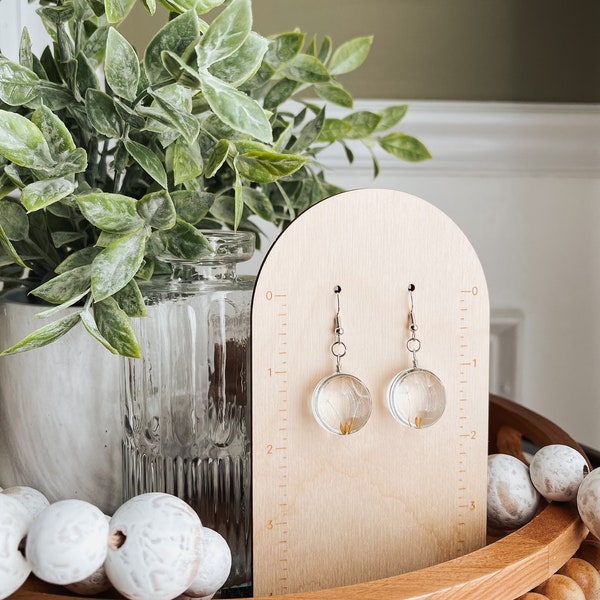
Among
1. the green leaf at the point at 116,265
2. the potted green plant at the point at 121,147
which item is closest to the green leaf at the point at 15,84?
the potted green plant at the point at 121,147

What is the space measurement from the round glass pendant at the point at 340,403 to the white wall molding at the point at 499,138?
0.55 metres

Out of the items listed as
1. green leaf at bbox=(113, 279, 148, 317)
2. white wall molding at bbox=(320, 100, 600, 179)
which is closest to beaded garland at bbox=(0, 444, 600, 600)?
green leaf at bbox=(113, 279, 148, 317)

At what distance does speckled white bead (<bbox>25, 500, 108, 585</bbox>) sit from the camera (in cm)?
33

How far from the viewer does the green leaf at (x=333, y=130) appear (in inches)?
23.0

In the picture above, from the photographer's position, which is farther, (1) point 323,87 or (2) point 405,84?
(2) point 405,84

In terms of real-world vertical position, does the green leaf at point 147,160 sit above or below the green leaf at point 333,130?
below

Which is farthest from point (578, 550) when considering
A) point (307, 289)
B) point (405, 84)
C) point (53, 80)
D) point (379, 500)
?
point (405, 84)

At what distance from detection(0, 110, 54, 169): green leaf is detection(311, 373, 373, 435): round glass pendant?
20 centimetres

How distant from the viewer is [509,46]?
0.91 meters

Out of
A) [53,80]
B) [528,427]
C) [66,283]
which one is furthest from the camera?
[528,427]

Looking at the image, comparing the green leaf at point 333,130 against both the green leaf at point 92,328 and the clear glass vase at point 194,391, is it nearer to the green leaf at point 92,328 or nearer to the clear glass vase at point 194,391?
the clear glass vase at point 194,391

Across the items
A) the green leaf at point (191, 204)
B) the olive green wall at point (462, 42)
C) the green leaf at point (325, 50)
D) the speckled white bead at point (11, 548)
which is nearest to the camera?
the speckled white bead at point (11, 548)

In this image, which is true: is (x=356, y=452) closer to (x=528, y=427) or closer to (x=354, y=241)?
(x=354, y=241)

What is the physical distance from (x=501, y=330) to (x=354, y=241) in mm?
567
